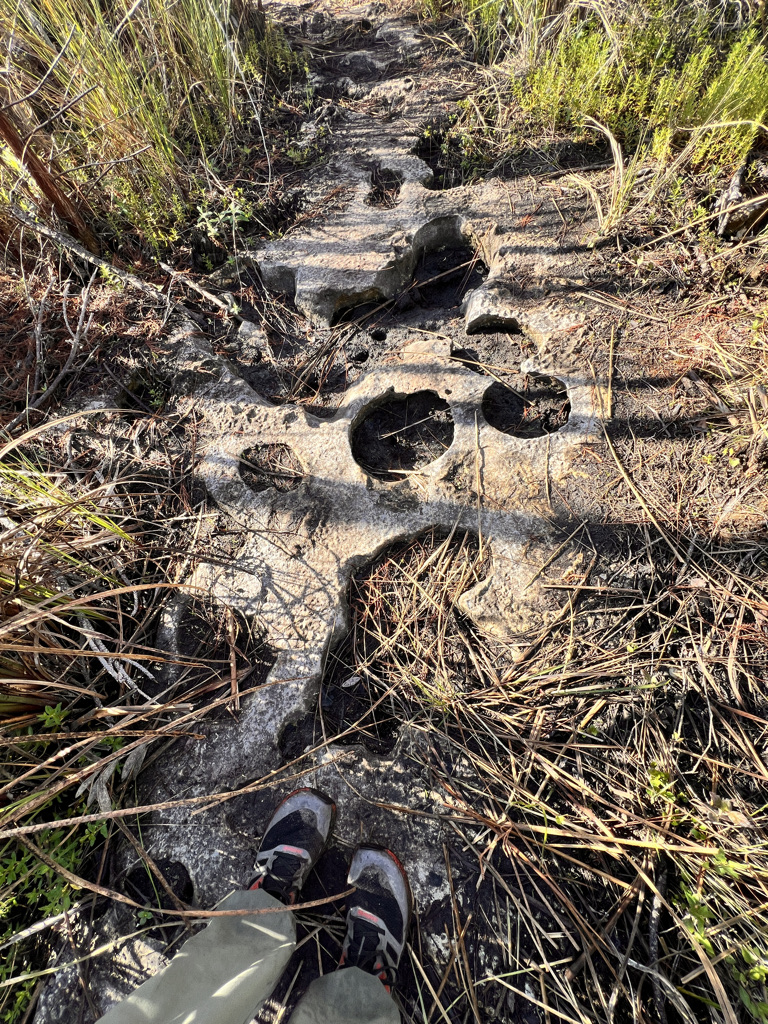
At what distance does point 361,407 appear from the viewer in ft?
7.02

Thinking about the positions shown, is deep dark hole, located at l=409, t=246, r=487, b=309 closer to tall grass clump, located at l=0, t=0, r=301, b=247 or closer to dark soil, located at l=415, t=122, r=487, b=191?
dark soil, located at l=415, t=122, r=487, b=191

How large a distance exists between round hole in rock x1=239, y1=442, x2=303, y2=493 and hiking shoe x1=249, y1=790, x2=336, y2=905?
1.14 meters

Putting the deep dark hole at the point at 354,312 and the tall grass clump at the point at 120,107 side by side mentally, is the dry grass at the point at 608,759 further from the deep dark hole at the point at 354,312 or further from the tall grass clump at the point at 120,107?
the tall grass clump at the point at 120,107

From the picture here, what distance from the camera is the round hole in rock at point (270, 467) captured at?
2.06m

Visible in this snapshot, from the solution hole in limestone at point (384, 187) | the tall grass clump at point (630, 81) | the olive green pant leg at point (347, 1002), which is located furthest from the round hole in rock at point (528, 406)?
the olive green pant leg at point (347, 1002)

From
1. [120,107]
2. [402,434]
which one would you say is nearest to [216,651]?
[402,434]

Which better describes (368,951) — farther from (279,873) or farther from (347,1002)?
(279,873)

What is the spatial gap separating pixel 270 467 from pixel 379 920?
1.58 m

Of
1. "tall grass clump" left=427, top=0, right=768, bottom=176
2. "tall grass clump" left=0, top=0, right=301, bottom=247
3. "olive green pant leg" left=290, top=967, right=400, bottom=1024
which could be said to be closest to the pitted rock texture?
"olive green pant leg" left=290, top=967, right=400, bottom=1024

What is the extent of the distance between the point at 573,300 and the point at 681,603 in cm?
144

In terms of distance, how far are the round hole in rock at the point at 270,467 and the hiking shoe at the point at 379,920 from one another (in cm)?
135

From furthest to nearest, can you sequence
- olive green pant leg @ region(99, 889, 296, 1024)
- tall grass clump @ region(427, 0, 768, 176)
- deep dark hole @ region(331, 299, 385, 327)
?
deep dark hole @ region(331, 299, 385, 327) < tall grass clump @ region(427, 0, 768, 176) < olive green pant leg @ region(99, 889, 296, 1024)

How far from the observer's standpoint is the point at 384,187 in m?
2.93

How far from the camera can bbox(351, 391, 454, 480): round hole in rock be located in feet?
6.86
